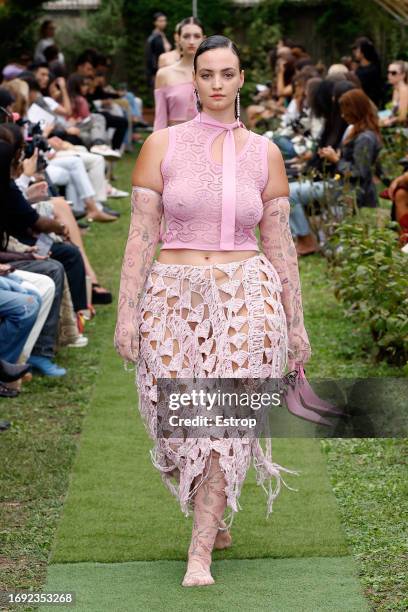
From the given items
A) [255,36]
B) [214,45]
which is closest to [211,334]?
[214,45]

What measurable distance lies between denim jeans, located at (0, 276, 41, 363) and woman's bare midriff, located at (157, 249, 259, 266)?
113 inches

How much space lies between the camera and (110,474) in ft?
21.9

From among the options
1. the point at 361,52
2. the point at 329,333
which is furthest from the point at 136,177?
the point at 361,52

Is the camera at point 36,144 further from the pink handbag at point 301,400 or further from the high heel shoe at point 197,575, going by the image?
the high heel shoe at point 197,575

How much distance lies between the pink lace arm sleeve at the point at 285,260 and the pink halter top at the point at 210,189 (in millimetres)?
76

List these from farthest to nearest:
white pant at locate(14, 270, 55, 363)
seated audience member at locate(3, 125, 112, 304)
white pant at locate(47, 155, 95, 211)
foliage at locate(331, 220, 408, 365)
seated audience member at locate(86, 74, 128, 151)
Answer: seated audience member at locate(86, 74, 128, 151) → white pant at locate(47, 155, 95, 211) → seated audience member at locate(3, 125, 112, 304) → white pant at locate(14, 270, 55, 363) → foliage at locate(331, 220, 408, 365)

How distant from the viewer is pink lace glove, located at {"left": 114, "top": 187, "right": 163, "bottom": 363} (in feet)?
16.8

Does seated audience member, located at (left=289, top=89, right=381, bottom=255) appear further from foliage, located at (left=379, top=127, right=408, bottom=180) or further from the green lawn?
the green lawn

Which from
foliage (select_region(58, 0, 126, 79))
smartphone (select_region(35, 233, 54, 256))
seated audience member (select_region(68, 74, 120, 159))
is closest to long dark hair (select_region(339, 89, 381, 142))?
smartphone (select_region(35, 233, 54, 256))

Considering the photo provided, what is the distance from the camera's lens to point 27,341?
8203 millimetres

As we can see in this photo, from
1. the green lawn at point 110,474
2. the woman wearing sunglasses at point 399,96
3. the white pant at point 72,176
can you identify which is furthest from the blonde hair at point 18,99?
the woman wearing sunglasses at point 399,96

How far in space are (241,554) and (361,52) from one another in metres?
15.7

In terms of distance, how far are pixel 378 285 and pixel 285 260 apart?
2.95 meters

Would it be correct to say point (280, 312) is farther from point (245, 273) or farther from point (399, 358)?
point (399, 358)
